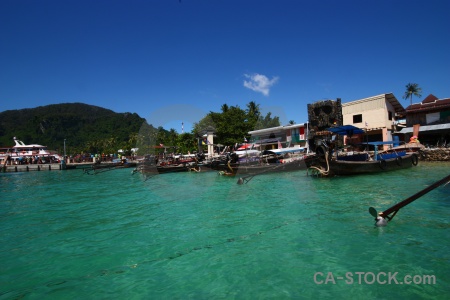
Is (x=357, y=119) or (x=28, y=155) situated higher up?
(x=357, y=119)

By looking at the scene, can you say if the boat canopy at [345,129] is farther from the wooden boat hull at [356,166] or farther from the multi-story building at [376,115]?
the multi-story building at [376,115]

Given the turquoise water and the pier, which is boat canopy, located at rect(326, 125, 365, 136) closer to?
the turquoise water

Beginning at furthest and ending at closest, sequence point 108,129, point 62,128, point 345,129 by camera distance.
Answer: point 62,128, point 108,129, point 345,129

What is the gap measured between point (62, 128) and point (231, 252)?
5791 inches

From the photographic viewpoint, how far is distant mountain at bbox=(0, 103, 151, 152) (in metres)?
108

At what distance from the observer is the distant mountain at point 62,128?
10812cm

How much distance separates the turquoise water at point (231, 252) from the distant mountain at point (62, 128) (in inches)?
3813

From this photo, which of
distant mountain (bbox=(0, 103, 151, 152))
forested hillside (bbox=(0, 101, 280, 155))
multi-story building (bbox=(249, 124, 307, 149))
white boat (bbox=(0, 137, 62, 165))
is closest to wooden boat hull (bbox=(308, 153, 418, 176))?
multi-story building (bbox=(249, 124, 307, 149))

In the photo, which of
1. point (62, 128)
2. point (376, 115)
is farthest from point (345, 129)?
point (62, 128)

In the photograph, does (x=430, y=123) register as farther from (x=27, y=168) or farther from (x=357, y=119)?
(x=27, y=168)

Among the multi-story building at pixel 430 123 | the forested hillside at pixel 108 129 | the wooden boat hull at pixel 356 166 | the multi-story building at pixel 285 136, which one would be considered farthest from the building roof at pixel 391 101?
the forested hillside at pixel 108 129

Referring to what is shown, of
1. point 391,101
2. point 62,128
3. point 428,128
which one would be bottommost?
point 428,128

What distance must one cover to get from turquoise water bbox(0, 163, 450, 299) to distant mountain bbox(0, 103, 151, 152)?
96.8 meters

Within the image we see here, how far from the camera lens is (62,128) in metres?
127
